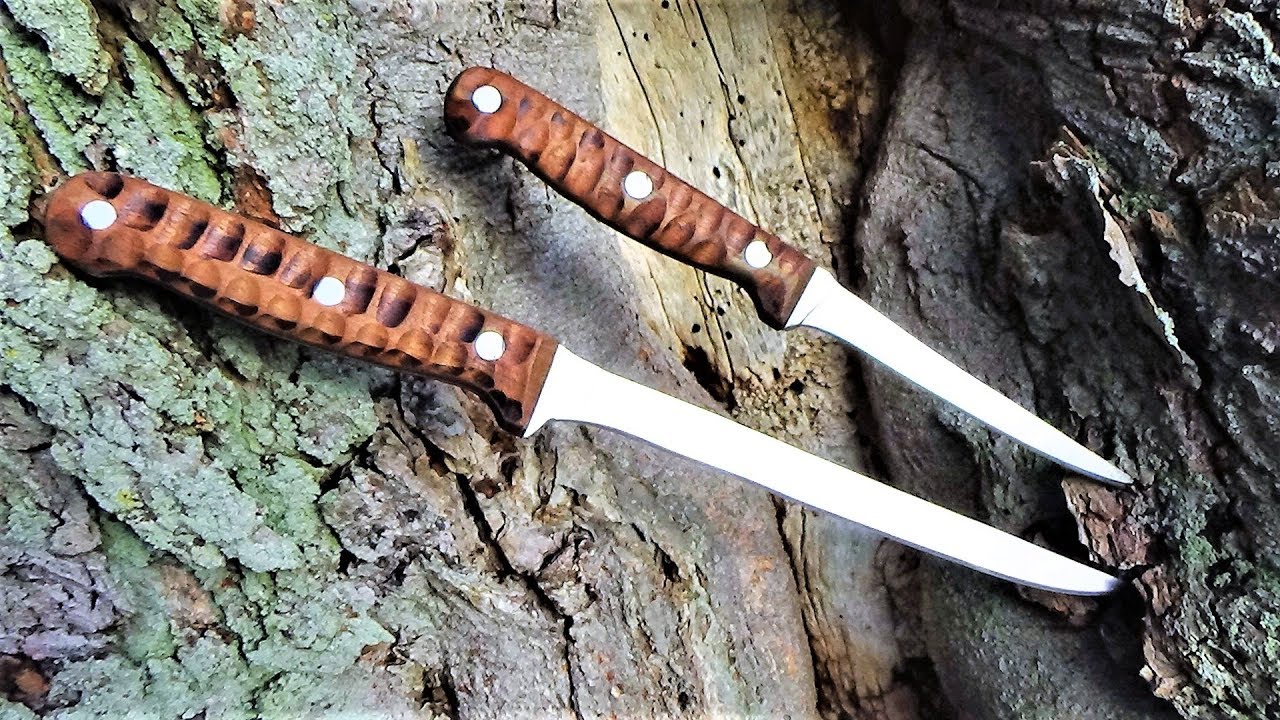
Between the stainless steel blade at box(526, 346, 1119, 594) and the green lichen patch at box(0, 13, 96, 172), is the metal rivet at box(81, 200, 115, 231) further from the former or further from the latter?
the stainless steel blade at box(526, 346, 1119, 594)

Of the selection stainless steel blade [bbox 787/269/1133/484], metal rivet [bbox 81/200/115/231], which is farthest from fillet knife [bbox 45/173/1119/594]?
stainless steel blade [bbox 787/269/1133/484]

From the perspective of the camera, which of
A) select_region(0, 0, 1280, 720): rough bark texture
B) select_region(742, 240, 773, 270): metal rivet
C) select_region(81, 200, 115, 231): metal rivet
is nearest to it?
select_region(81, 200, 115, 231): metal rivet

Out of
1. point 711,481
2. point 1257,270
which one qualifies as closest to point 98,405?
point 711,481

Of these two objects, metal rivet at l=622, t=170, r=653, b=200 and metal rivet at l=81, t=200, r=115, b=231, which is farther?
metal rivet at l=622, t=170, r=653, b=200

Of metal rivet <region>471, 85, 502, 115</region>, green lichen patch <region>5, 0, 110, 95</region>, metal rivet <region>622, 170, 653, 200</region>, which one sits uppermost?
metal rivet <region>471, 85, 502, 115</region>

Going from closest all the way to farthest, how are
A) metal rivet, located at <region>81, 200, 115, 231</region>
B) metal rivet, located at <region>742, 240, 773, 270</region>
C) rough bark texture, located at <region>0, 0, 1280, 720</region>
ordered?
metal rivet, located at <region>81, 200, 115, 231</region>, rough bark texture, located at <region>0, 0, 1280, 720</region>, metal rivet, located at <region>742, 240, 773, 270</region>

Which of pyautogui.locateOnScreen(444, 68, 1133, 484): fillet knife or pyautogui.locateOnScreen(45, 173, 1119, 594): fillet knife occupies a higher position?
pyautogui.locateOnScreen(444, 68, 1133, 484): fillet knife
